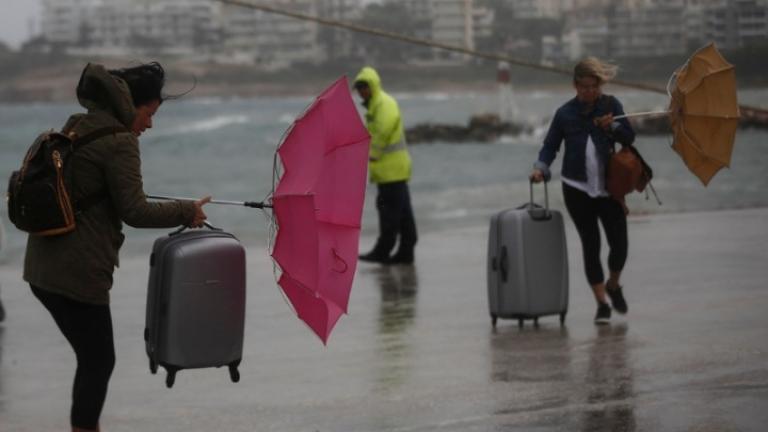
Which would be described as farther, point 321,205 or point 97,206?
point 321,205

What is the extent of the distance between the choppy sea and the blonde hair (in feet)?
24.6

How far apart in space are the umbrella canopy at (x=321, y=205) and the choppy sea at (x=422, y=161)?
31.8 feet

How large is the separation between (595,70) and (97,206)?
433 centimetres

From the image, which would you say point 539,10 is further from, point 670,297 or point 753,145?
point 670,297

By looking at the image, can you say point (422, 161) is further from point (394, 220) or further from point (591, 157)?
point (591, 157)

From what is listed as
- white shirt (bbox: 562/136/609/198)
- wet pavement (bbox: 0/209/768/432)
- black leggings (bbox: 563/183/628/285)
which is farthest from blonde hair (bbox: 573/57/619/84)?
wet pavement (bbox: 0/209/768/432)

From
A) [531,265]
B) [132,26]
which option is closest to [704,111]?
[531,265]

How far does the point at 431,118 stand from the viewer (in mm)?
87312

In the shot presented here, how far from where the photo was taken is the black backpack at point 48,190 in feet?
19.9

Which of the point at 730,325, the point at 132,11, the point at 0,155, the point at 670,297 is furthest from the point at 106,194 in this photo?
the point at 132,11

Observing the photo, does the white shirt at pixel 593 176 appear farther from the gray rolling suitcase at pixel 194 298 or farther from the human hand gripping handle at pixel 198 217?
the human hand gripping handle at pixel 198 217

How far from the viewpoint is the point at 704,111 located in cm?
958

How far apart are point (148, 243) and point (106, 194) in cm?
1167

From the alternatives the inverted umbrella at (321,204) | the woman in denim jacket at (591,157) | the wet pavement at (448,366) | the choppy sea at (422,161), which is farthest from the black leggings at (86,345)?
the choppy sea at (422,161)
